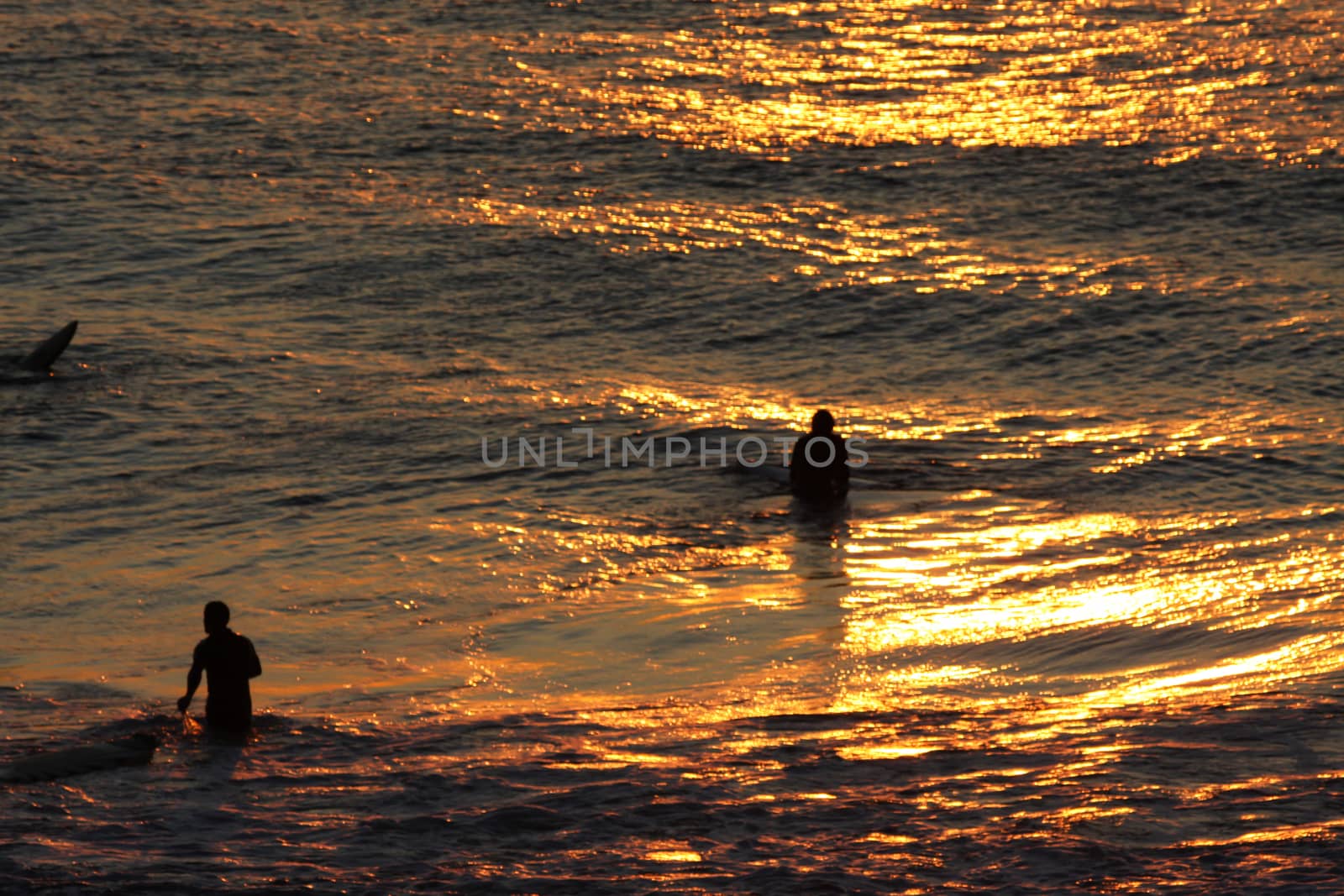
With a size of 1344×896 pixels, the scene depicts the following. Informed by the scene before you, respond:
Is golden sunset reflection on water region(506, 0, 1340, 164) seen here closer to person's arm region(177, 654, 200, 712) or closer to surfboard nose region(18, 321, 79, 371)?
surfboard nose region(18, 321, 79, 371)

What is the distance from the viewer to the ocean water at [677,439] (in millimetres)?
10391

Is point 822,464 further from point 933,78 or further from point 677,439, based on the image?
point 933,78

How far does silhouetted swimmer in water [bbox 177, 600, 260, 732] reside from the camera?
11.8m

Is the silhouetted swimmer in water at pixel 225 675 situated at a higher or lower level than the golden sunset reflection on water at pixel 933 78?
lower

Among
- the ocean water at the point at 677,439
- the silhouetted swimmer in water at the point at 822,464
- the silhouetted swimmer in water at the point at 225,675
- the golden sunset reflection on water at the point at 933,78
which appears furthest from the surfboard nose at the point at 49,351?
the golden sunset reflection on water at the point at 933,78

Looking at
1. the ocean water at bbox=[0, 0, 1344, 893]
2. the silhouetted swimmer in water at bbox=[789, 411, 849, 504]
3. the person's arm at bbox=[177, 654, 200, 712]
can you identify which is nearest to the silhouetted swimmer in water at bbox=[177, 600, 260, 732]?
the person's arm at bbox=[177, 654, 200, 712]

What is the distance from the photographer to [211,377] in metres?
22.2

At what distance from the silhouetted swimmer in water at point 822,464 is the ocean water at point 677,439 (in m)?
0.34

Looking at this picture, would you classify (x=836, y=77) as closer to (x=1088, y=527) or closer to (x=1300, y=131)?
(x=1300, y=131)

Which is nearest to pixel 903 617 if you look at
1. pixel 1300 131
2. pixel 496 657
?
pixel 496 657

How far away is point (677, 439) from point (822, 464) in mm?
2694

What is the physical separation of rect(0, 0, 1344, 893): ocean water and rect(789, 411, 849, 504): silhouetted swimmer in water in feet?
1.12

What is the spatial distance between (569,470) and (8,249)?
12.8 metres

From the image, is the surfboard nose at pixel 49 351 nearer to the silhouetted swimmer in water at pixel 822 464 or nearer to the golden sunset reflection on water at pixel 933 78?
the silhouetted swimmer in water at pixel 822 464
